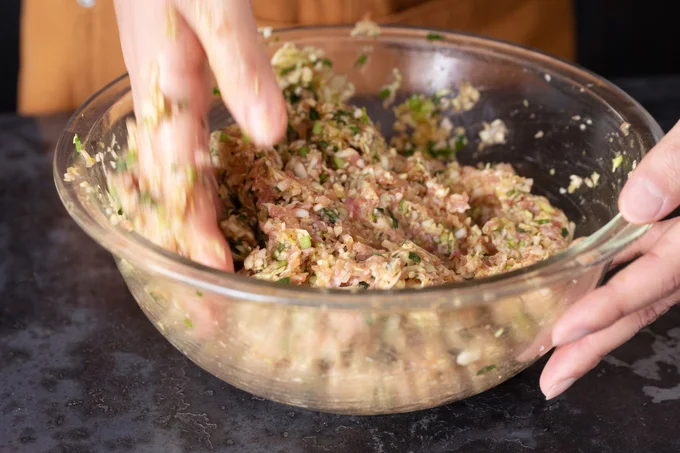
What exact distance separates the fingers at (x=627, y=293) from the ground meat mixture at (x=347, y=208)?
179 millimetres

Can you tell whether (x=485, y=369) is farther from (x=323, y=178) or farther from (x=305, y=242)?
(x=323, y=178)

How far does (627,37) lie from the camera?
381cm

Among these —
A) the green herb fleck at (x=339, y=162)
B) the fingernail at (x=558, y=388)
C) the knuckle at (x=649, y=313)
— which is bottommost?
the fingernail at (x=558, y=388)

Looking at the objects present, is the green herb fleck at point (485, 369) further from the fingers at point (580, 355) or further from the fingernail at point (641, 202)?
the fingernail at point (641, 202)

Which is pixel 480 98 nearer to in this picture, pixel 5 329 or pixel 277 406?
pixel 277 406

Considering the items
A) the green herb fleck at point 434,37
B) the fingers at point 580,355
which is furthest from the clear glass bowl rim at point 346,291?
the green herb fleck at point 434,37

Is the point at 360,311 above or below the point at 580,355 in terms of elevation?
above

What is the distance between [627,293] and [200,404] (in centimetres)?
70

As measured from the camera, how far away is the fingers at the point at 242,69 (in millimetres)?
1103

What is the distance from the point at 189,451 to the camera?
1.23 meters

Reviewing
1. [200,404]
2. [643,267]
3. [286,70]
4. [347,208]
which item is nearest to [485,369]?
[643,267]

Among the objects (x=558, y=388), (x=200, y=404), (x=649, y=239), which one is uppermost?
(x=649, y=239)

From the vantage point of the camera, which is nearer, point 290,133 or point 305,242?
point 305,242

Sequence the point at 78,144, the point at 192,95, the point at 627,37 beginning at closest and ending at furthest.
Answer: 1. the point at 192,95
2. the point at 78,144
3. the point at 627,37
